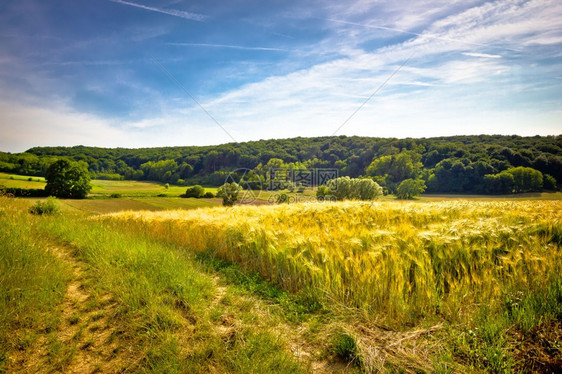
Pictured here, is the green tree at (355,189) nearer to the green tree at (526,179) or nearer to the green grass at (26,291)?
the green tree at (526,179)

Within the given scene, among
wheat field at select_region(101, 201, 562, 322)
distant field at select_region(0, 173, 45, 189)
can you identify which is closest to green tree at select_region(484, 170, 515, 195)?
wheat field at select_region(101, 201, 562, 322)

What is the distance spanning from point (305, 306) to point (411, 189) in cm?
6227

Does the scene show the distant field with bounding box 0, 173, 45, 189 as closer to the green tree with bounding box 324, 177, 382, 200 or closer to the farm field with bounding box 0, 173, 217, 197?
the farm field with bounding box 0, 173, 217, 197

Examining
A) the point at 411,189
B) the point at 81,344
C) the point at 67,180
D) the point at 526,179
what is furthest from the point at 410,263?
the point at 67,180

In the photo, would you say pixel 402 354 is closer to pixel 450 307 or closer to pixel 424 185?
pixel 450 307

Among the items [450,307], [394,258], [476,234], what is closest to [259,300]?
[394,258]

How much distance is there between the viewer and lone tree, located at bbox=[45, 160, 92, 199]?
4938cm

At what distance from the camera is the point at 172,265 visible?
462 cm

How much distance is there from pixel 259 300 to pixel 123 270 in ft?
8.62

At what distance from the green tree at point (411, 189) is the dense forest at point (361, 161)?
3326 mm

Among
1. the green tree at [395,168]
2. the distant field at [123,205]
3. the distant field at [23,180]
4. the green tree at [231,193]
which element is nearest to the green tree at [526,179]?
the green tree at [395,168]

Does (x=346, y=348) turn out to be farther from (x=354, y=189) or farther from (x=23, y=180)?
(x=23, y=180)

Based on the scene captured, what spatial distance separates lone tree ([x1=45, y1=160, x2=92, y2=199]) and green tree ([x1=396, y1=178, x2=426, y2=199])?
69078 millimetres

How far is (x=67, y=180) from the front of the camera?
5022cm
